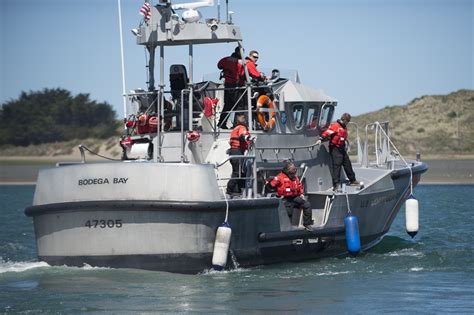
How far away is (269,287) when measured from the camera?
14.5 meters

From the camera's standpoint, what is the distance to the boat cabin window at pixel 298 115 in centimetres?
1797

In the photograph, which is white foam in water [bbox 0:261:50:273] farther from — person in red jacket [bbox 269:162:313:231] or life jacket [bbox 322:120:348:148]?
life jacket [bbox 322:120:348:148]

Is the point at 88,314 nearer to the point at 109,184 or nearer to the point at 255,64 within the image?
the point at 109,184

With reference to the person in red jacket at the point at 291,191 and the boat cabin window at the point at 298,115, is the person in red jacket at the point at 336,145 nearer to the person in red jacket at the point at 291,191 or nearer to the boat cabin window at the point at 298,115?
the boat cabin window at the point at 298,115

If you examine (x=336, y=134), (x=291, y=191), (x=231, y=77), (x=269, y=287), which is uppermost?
(x=231, y=77)

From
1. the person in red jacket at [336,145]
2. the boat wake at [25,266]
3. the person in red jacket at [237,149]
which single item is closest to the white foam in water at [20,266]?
the boat wake at [25,266]

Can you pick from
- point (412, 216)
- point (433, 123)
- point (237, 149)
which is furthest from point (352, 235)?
point (433, 123)

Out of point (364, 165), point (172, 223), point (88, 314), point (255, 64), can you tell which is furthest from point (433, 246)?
point (88, 314)

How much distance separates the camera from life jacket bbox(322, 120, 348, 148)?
1795cm

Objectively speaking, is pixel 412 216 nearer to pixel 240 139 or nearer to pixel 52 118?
pixel 240 139

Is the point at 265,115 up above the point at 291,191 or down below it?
above

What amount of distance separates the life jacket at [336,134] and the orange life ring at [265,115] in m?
1.22

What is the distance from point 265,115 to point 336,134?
145 centimetres

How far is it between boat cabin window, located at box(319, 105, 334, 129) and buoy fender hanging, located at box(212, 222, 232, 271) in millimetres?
4316
